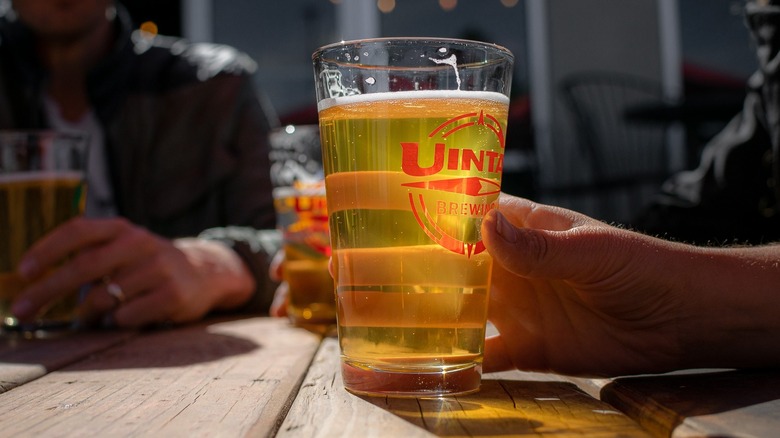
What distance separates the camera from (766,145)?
50.7 inches

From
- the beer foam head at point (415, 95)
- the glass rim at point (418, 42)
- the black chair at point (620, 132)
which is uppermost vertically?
the glass rim at point (418, 42)

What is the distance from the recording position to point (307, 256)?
3.83ft

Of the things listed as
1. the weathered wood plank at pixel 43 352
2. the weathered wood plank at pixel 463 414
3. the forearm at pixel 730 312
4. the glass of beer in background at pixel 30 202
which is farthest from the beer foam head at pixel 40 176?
the forearm at pixel 730 312

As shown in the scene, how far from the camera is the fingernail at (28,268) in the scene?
1082 millimetres

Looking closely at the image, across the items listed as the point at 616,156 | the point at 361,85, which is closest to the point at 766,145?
the point at 361,85

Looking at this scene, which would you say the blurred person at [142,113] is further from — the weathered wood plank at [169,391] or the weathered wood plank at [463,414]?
the weathered wood plank at [463,414]

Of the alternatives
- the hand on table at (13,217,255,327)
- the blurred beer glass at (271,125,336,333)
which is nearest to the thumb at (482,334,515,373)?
the blurred beer glass at (271,125,336,333)

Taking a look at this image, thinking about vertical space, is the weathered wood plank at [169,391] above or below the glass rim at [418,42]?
below

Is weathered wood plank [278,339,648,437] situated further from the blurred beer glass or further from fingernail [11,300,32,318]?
fingernail [11,300,32,318]

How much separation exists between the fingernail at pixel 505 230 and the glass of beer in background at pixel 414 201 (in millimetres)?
31

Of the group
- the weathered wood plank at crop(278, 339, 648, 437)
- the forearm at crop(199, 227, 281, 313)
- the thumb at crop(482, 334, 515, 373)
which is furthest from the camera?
the forearm at crop(199, 227, 281, 313)

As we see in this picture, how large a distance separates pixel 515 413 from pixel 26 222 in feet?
2.78

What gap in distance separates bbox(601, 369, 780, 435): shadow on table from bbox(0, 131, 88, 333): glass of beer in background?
0.85m

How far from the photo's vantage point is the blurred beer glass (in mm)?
1157
